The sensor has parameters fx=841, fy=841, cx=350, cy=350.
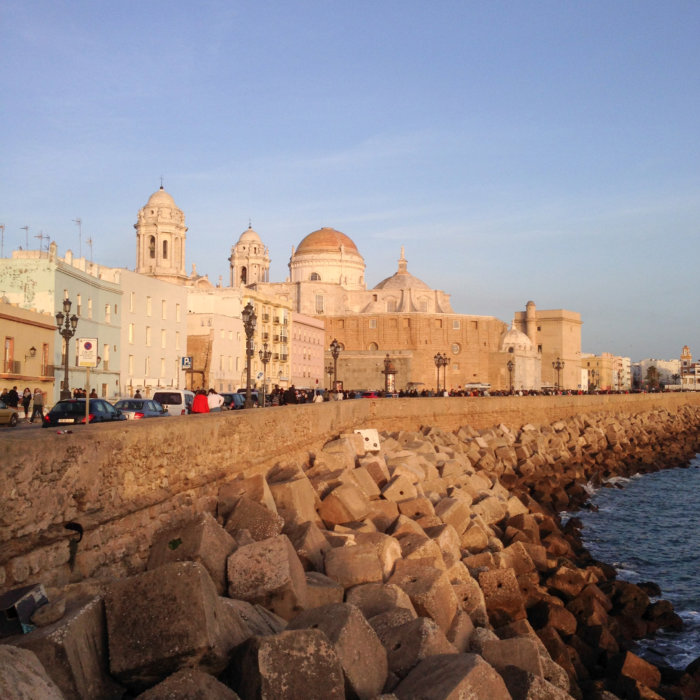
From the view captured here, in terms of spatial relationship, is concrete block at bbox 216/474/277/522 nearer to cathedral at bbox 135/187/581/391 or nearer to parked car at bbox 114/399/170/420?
parked car at bbox 114/399/170/420

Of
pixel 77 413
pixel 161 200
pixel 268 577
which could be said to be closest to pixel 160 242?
pixel 161 200

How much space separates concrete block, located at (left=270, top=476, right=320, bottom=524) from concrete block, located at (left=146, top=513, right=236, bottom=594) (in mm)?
2333

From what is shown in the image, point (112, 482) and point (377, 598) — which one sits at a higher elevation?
point (112, 482)

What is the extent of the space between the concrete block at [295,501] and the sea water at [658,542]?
4.73 meters

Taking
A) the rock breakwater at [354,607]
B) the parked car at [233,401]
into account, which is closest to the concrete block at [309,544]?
the rock breakwater at [354,607]

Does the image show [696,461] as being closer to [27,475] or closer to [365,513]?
[365,513]

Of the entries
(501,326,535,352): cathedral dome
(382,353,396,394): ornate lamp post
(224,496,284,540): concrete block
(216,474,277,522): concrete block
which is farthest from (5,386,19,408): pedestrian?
(501,326,535,352): cathedral dome

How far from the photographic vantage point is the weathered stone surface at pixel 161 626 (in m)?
5.03

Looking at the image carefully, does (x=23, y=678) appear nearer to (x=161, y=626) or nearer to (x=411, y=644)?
(x=161, y=626)

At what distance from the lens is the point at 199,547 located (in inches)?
274

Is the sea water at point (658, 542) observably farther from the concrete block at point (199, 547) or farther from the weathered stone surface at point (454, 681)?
the concrete block at point (199, 547)

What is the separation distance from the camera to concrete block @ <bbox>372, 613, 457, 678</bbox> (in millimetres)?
6324

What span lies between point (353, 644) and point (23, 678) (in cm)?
Result: 234

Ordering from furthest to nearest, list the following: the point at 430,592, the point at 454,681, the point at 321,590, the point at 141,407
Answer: the point at 141,407
the point at 430,592
the point at 321,590
the point at 454,681
